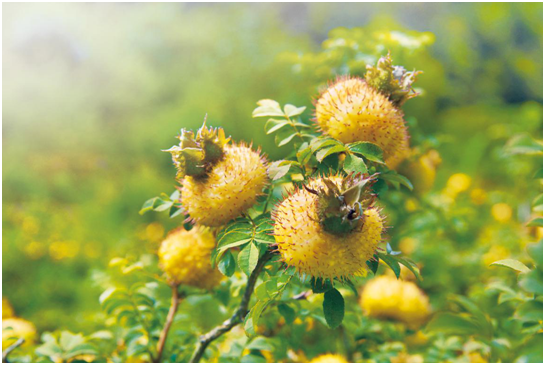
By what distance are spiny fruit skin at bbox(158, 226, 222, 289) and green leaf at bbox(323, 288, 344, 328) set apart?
31 cm

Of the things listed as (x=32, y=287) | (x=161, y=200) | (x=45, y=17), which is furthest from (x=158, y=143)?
(x=161, y=200)

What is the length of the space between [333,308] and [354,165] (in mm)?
226

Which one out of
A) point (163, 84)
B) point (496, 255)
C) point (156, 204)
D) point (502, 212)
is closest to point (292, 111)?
point (156, 204)

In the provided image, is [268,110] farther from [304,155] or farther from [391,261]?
[391,261]

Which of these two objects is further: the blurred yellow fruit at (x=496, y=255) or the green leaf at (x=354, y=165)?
the blurred yellow fruit at (x=496, y=255)

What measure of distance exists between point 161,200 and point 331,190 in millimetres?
394

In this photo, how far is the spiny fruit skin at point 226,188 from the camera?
738 mm

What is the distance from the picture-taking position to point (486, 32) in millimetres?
3979

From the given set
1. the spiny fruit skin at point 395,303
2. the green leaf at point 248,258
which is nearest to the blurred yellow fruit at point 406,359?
the spiny fruit skin at point 395,303

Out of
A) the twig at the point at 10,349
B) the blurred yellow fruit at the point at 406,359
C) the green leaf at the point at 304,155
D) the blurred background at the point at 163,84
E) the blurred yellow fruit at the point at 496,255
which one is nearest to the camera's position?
the green leaf at the point at 304,155

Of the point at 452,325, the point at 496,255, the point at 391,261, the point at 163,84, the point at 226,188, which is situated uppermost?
the point at 226,188

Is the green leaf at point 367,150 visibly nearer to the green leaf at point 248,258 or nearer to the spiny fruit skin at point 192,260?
the green leaf at point 248,258

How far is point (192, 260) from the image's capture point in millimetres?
921

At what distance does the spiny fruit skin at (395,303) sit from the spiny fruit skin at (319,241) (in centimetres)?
73
